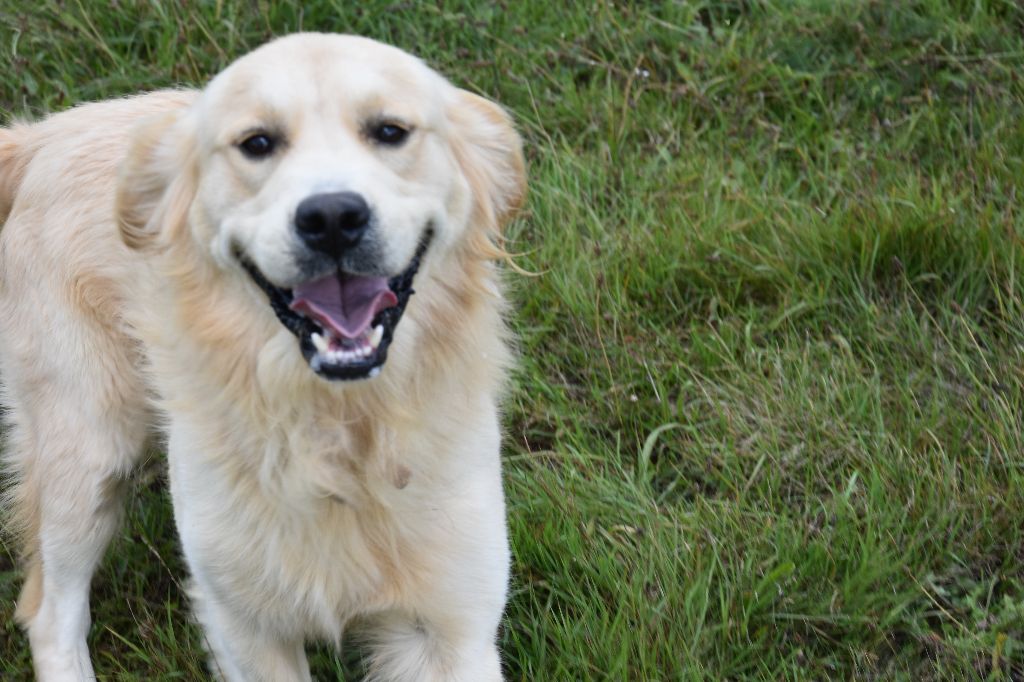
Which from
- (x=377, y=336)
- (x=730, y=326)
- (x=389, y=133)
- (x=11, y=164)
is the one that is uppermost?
(x=389, y=133)

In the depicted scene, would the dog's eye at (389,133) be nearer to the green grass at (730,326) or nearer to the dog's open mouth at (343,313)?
the dog's open mouth at (343,313)

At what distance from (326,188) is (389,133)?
12.5 inches

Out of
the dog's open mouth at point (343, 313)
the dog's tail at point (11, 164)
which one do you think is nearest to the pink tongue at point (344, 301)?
the dog's open mouth at point (343, 313)

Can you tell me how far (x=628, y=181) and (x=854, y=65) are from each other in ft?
3.69

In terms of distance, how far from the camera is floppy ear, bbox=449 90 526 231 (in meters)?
3.23

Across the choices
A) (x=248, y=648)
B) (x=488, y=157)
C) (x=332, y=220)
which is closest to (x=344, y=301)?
(x=332, y=220)

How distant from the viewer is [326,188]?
2.68 meters

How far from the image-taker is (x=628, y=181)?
4.96 m

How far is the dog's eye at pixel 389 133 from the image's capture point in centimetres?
292

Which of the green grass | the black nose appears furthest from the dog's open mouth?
the green grass

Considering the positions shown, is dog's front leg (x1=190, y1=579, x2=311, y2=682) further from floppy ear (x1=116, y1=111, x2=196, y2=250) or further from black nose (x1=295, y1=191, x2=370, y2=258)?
black nose (x1=295, y1=191, x2=370, y2=258)

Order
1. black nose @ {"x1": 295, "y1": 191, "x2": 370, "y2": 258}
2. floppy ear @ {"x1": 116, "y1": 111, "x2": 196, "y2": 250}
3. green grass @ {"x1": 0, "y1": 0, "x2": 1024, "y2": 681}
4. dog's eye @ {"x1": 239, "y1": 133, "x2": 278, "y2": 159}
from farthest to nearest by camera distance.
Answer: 1. green grass @ {"x1": 0, "y1": 0, "x2": 1024, "y2": 681}
2. floppy ear @ {"x1": 116, "y1": 111, "x2": 196, "y2": 250}
3. dog's eye @ {"x1": 239, "y1": 133, "x2": 278, "y2": 159}
4. black nose @ {"x1": 295, "y1": 191, "x2": 370, "y2": 258}

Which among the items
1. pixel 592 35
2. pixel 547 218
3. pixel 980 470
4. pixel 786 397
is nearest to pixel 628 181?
pixel 547 218

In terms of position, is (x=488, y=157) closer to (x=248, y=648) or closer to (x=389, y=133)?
(x=389, y=133)
